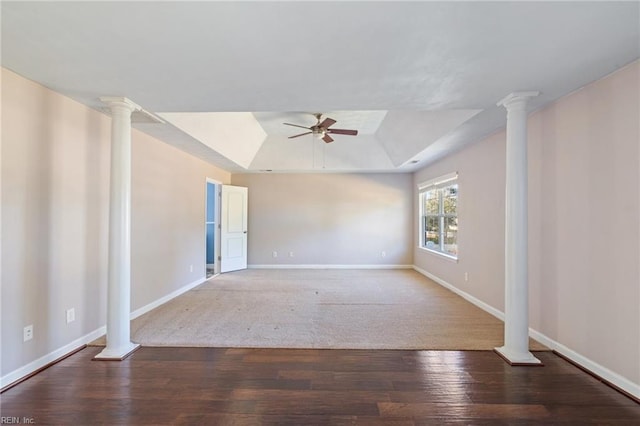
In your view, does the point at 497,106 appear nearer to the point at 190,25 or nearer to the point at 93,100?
the point at 190,25

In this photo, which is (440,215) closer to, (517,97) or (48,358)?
(517,97)

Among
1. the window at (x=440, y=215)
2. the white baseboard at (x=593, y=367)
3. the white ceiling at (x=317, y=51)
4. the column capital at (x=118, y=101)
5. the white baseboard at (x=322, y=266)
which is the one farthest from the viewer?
the white baseboard at (x=322, y=266)

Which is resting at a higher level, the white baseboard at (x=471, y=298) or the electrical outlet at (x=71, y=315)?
the electrical outlet at (x=71, y=315)

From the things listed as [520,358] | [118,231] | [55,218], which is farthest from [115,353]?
[520,358]

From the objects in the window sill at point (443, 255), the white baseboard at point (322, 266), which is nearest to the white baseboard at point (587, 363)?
the window sill at point (443, 255)

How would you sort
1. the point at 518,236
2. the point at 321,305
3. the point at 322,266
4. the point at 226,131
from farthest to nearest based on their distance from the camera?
the point at 322,266 < the point at 226,131 < the point at 321,305 < the point at 518,236

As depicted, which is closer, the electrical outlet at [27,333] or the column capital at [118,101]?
the electrical outlet at [27,333]

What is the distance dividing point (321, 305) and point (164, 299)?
229 centimetres

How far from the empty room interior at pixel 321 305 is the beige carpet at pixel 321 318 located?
4 centimetres

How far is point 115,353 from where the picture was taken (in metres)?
2.56

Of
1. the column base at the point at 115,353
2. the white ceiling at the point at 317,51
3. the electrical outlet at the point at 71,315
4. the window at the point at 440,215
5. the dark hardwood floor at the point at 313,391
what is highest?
the white ceiling at the point at 317,51

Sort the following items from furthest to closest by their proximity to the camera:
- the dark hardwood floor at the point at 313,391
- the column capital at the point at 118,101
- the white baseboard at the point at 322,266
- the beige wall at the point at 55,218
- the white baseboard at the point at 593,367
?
the white baseboard at the point at 322,266, the column capital at the point at 118,101, the beige wall at the point at 55,218, the white baseboard at the point at 593,367, the dark hardwood floor at the point at 313,391

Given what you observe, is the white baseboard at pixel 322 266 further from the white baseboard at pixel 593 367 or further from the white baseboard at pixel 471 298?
the white baseboard at pixel 593 367

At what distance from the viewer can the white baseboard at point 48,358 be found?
2.08m
